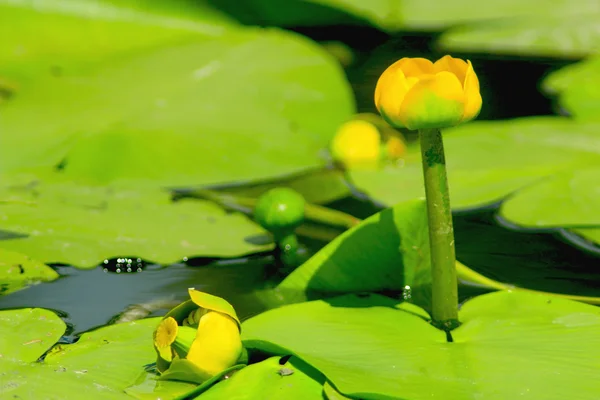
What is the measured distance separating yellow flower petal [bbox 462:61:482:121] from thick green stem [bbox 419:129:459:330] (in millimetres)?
44

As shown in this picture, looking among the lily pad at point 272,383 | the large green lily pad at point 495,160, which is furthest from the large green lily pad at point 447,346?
the large green lily pad at point 495,160

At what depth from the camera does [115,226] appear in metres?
1.33

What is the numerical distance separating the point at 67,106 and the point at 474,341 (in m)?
1.18

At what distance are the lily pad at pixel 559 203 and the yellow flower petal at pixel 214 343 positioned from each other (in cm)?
67

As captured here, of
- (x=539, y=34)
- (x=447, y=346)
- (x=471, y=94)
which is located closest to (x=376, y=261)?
(x=447, y=346)

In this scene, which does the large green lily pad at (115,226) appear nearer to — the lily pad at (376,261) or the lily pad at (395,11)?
the lily pad at (376,261)

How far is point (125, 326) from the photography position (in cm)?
104

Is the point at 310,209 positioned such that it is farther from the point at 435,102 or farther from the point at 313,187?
the point at 435,102

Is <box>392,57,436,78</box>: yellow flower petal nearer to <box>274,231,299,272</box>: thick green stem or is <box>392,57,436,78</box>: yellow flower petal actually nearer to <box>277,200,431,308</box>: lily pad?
<box>277,200,431,308</box>: lily pad

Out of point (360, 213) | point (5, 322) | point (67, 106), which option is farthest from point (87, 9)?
point (5, 322)

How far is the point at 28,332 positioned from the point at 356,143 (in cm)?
93

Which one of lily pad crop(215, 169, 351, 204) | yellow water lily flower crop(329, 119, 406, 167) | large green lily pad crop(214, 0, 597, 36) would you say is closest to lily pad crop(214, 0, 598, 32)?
large green lily pad crop(214, 0, 597, 36)

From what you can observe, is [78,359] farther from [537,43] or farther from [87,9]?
[537,43]

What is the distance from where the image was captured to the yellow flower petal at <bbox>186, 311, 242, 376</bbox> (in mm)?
886
